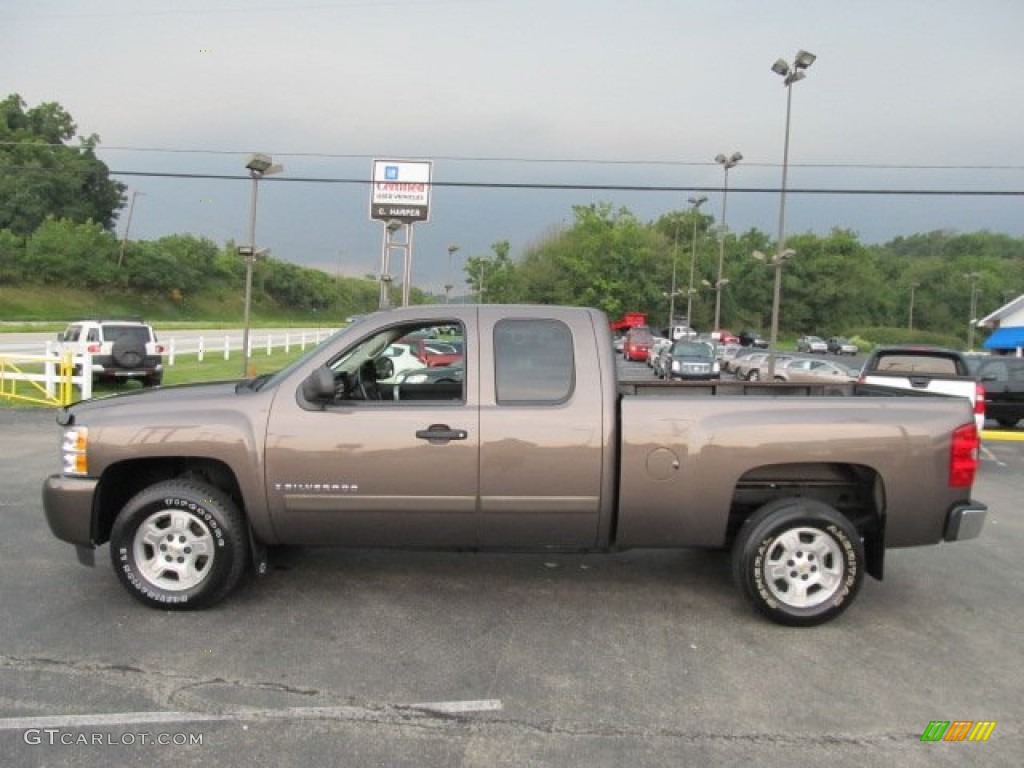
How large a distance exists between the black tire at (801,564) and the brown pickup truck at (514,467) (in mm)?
11

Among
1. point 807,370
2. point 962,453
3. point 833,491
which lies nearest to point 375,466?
point 833,491

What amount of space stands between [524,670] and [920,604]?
285 centimetres

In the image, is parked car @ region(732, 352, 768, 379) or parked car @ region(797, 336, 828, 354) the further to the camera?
parked car @ region(797, 336, 828, 354)

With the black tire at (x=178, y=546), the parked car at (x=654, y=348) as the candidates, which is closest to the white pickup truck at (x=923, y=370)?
the black tire at (x=178, y=546)

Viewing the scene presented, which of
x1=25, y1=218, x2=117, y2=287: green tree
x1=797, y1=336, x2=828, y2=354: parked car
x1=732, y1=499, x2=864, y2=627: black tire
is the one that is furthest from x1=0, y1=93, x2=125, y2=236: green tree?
x1=732, y1=499, x2=864, y2=627: black tire

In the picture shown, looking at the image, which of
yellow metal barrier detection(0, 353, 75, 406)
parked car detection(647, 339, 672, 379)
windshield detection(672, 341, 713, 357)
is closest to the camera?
yellow metal barrier detection(0, 353, 75, 406)

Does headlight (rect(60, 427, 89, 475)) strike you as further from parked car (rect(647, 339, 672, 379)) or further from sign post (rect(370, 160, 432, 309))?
parked car (rect(647, 339, 672, 379))

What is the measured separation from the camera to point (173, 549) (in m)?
A: 4.60

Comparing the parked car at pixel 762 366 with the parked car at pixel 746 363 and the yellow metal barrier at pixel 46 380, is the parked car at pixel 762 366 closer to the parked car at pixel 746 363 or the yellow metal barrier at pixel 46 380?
the parked car at pixel 746 363

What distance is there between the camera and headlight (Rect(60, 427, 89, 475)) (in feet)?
15.0

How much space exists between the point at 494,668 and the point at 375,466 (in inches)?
50.2

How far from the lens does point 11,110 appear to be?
88875 millimetres

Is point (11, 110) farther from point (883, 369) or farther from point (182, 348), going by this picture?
point (883, 369)

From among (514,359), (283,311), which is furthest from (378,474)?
(283,311)
